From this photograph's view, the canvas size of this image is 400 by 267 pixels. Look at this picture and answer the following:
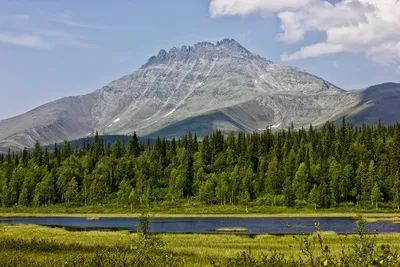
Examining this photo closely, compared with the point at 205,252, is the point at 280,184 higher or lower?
lower

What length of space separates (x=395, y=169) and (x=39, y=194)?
136 metres

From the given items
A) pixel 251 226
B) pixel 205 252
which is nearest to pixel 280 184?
pixel 251 226

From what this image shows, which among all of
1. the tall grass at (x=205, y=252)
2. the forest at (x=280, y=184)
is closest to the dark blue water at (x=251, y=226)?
the tall grass at (x=205, y=252)

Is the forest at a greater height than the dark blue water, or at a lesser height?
greater

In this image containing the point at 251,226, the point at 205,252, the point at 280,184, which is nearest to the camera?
the point at 205,252

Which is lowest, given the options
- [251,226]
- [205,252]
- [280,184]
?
[251,226]

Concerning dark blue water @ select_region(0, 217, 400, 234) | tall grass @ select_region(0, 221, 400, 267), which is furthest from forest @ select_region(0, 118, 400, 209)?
tall grass @ select_region(0, 221, 400, 267)

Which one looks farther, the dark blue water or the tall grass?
the dark blue water

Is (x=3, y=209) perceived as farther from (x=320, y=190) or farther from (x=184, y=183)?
(x=320, y=190)

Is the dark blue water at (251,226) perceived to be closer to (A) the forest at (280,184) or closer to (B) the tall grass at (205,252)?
(B) the tall grass at (205,252)

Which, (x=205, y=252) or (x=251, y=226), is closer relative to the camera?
(x=205, y=252)

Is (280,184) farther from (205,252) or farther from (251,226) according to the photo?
(205,252)

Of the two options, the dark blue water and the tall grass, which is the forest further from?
the tall grass

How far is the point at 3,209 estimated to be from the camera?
17912 centimetres
